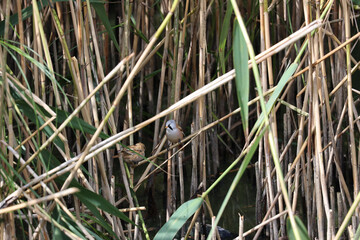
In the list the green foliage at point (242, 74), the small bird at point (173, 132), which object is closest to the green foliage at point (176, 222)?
the green foliage at point (242, 74)

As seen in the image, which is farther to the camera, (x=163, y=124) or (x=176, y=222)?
(x=163, y=124)

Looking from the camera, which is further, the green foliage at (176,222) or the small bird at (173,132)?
the small bird at (173,132)

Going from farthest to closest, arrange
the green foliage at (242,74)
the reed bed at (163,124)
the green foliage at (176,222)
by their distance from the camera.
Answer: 1. the green foliage at (176,222)
2. the reed bed at (163,124)
3. the green foliage at (242,74)

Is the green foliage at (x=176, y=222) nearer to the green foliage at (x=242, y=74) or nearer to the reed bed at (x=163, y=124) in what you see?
the reed bed at (x=163, y=124)

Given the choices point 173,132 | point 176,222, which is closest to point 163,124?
point 173,132

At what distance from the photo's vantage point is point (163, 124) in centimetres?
282

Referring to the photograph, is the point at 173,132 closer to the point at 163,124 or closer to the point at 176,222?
the point at 163,124

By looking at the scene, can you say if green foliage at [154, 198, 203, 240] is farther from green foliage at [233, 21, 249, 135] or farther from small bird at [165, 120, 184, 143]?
small bird at [165, 120, 184, 143]

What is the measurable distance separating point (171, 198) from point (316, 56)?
984mm

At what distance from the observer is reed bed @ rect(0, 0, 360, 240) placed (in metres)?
1.51

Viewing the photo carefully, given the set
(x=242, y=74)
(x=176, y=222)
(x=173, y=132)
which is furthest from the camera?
(x=173, y=132)

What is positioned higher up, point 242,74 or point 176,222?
point 242,74

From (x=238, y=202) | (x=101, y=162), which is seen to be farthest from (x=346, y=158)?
(x=101, y=162)

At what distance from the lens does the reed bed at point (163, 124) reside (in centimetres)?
151
